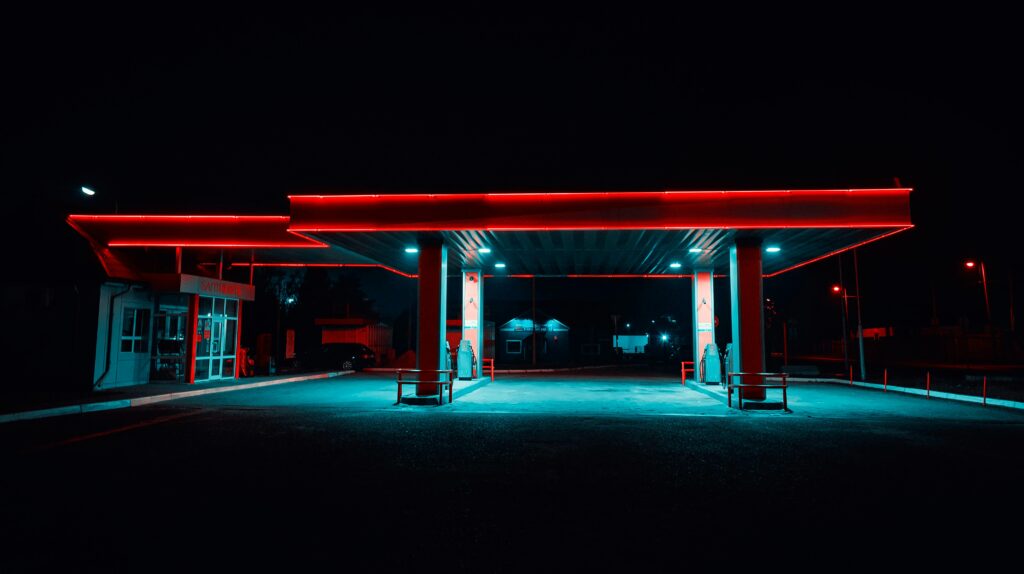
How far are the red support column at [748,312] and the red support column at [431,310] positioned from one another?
25.4 feet

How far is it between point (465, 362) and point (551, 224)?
921 cm

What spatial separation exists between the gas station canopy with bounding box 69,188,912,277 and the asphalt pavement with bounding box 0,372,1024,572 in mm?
4785

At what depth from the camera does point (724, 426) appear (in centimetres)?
1099

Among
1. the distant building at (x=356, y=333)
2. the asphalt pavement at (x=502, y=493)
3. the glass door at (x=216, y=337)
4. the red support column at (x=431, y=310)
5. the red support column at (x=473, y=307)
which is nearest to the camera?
the asphalt pavement at (x=502, y=493)

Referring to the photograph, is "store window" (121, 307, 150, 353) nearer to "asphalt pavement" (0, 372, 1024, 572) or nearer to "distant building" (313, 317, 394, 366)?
"asphalt pavement" (0, 372, 1024, 572)

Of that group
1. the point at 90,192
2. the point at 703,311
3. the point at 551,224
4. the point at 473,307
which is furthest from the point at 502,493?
the point at 90,192

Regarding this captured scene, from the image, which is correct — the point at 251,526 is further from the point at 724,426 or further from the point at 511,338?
the point at 511,338

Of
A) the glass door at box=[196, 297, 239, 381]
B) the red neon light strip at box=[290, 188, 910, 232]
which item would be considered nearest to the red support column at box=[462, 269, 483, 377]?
the glass door at box=[196, 297, 239, 381]

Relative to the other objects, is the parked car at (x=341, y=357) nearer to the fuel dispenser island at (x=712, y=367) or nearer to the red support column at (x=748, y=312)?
the fuel dispenser island at (x=712, y=367)

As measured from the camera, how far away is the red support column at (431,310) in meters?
15.2

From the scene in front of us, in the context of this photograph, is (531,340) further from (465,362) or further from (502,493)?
(502,493)

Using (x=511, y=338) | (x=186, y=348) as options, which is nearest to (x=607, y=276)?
(x=186, y=348)

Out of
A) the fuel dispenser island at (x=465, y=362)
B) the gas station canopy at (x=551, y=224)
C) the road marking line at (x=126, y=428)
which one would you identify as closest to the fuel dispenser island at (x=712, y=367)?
the gas station canopy at (x=551, y=224)

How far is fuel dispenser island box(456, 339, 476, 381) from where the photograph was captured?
21.5 meters
